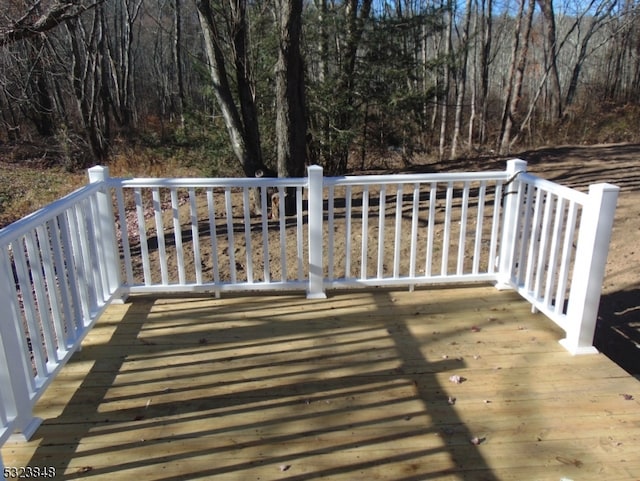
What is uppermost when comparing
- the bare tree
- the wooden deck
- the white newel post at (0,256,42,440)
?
the bare tree

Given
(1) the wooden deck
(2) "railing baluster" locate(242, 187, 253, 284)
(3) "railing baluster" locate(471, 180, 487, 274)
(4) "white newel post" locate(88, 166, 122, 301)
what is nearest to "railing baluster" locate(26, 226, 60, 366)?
(1) the wooden deck

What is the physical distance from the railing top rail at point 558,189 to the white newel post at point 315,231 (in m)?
1.45

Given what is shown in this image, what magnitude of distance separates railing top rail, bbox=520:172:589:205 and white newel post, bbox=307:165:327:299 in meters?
1.45

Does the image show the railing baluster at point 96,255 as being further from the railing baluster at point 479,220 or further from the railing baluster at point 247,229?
the railing baluster at point 479,220

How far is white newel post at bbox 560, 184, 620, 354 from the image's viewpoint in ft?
8.71

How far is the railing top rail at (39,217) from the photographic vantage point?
214cm

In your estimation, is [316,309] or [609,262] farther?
[609,262]

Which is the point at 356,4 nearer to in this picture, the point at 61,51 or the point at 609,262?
the point at 609,262

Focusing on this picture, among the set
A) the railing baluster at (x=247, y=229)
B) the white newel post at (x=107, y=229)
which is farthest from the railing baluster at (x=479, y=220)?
the white newel post at (x=107, y=229)

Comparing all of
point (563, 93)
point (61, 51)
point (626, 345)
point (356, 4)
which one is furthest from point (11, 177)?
point (563, 93)

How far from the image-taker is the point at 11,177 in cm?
1191

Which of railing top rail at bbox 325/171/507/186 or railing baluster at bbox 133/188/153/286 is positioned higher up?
railing top rail at bbox 325/171/507/186

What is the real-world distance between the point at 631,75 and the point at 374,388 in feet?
70.3

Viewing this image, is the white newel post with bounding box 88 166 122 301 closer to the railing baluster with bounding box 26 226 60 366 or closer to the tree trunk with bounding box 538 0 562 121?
the railing baluster with bounding box 26 226 60 366
